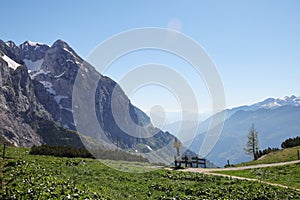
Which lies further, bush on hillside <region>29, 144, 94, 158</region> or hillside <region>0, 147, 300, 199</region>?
bush on hillside <region>29, 144, 94, 158</region>

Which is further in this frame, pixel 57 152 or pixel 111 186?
pixel 57 152

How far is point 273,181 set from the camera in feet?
127

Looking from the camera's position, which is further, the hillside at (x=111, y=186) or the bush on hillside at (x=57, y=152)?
the bush on hillside at (x=57, y=152)

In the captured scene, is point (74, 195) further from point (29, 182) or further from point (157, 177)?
point (157, 177)

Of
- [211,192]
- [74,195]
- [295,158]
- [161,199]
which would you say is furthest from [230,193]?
[295,158]

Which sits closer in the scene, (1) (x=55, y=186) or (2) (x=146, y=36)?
(1) (x=55, y=186)

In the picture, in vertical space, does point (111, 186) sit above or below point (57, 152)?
below

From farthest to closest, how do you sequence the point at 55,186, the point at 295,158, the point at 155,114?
the point at 295,158, the point at 155,114, the point at 55,186

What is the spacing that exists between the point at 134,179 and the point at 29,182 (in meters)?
13.4

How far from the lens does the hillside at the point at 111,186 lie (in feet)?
79.2

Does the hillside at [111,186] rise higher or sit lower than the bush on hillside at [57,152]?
lower

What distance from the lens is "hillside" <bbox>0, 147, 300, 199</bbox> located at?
950 inches

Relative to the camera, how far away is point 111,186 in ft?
103

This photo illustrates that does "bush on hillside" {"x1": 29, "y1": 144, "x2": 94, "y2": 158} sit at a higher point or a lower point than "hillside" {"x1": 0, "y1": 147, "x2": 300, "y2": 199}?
higher
